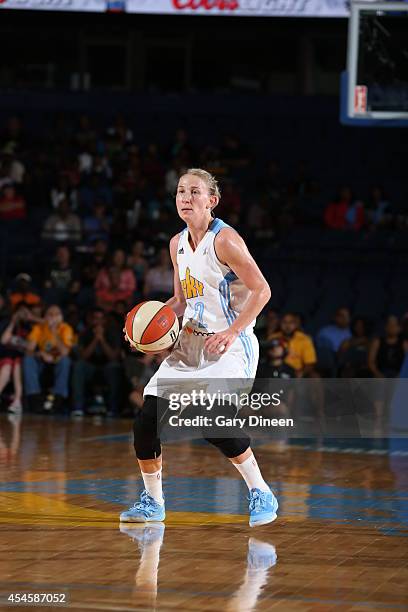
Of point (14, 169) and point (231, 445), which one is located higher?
point (14, 169)

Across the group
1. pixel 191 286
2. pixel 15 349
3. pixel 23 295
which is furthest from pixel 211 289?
pixel 23 295

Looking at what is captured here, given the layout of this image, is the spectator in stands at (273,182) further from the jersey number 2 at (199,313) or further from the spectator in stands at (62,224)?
the jersey number 2 at (199,313)

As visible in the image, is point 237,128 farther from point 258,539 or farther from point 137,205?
point 258,539

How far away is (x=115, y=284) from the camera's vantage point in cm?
1505

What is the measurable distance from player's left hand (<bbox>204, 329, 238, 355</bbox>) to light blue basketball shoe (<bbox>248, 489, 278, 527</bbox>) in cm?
97

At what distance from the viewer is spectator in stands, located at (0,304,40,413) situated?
14.0 metres

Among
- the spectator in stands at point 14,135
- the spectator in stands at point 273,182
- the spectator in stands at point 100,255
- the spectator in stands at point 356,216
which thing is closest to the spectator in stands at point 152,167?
the spectator in stands at point 273,182

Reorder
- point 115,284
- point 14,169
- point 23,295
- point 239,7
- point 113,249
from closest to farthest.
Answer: point 23,295 → point 115,284 → point 239,7 → point 113,249 → point 14,169

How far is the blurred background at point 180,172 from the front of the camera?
45.6ft

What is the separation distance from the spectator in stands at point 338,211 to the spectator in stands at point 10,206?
4.97 m

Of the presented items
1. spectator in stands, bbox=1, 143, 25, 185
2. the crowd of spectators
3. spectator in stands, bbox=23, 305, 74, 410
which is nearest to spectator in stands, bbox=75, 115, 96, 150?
the crowd of spectators

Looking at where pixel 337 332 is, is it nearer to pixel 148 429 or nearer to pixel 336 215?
pixel 336 215

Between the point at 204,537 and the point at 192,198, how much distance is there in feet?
6.57

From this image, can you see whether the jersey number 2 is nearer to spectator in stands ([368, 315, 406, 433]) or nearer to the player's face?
the player's face
